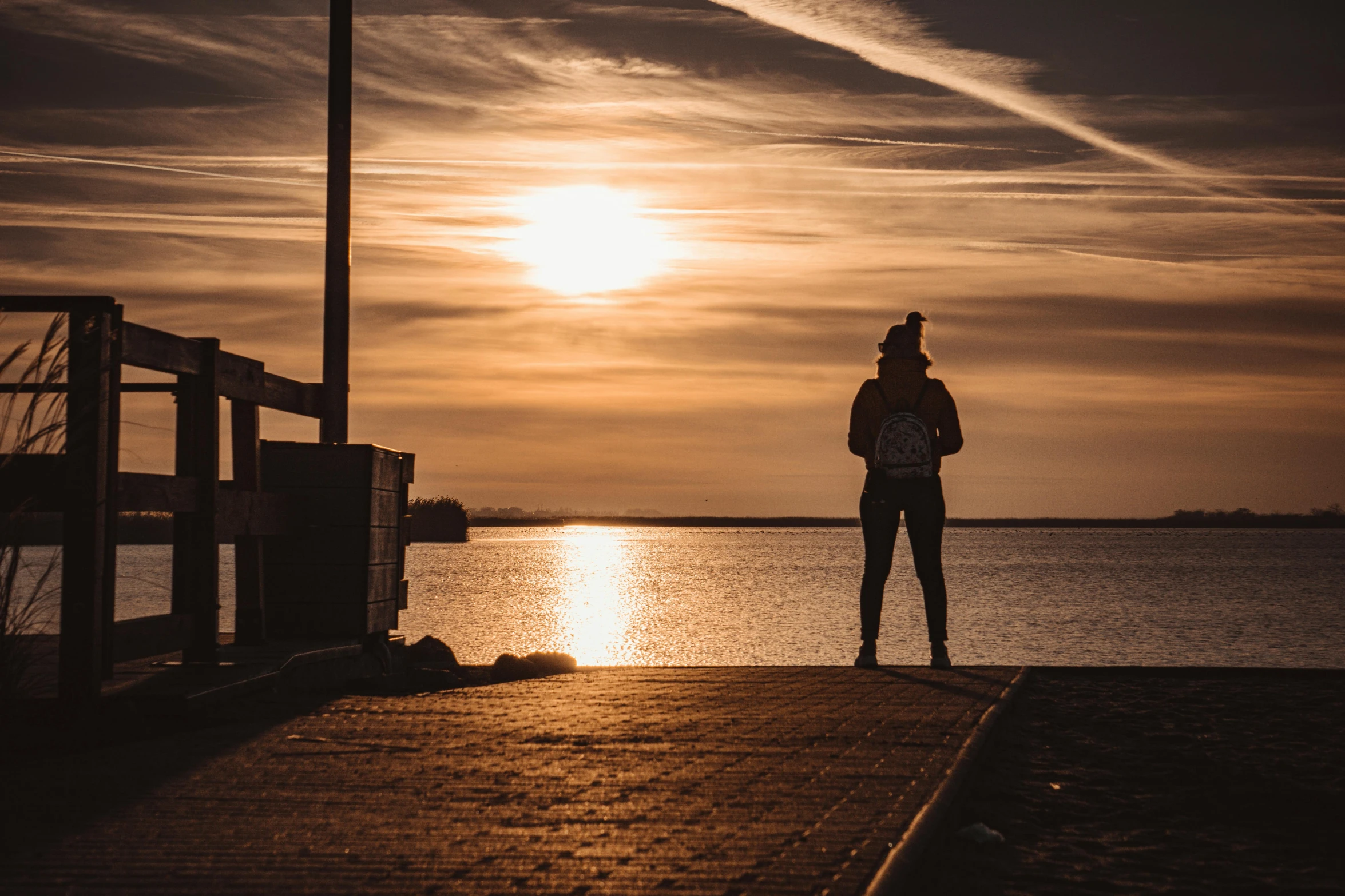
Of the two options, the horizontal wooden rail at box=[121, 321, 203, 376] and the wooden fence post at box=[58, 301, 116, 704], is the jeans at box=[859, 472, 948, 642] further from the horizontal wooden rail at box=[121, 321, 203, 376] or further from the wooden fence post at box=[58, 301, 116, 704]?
the wooden fence post at box=[58, 301, 116, 704]

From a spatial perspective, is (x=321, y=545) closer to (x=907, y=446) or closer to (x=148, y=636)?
(x=148, y=636)

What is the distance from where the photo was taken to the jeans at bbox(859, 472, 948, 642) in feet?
31.0

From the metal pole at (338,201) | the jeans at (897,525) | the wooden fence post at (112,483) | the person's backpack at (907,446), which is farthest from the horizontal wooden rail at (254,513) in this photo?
the person's backpack at (907,446)

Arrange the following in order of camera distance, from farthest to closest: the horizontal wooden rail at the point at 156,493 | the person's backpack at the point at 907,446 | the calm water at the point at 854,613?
the calm water at the point at 854,613
the person's backpack at the point at 907,446
the horizontal wooden rail at the point at 156,493

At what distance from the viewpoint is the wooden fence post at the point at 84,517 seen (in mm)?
6043

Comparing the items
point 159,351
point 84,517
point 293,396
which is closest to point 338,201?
point 293,396

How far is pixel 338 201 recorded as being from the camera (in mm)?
11727

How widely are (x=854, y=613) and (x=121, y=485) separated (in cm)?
5579

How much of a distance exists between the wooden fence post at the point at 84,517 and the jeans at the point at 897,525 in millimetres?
5061

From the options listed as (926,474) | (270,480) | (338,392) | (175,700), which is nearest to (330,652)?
(270,480)

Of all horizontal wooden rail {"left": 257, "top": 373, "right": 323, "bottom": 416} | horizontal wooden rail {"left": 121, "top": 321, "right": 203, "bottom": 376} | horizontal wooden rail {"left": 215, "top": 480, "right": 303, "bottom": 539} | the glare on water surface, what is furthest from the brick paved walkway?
the glare on water surface

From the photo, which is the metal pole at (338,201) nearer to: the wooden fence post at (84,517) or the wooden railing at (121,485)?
the wooden railing at (121,485)

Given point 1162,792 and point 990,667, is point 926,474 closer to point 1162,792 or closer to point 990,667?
point 990,667

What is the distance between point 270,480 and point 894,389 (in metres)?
4.32
